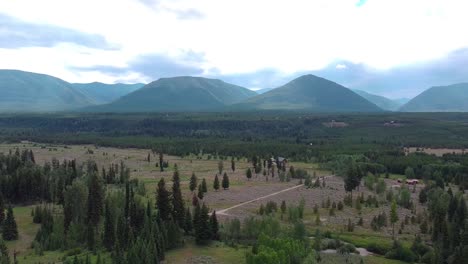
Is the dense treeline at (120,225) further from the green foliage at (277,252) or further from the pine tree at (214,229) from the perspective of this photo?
the green foliage at (277,252)

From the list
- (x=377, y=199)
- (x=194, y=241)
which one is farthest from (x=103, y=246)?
(x=377, y=199)

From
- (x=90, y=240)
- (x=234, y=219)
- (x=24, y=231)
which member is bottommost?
(x=24, y=231)

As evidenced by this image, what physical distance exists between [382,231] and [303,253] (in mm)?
29101

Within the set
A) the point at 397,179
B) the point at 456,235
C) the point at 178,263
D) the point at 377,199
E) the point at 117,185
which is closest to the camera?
the point at 178,263

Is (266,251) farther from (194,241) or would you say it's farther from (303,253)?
(194,241)

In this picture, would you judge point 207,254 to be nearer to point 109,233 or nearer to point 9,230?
point 109,233

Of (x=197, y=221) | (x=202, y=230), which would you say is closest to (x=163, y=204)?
(x=197, y=221)

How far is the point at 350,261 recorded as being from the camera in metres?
66.8

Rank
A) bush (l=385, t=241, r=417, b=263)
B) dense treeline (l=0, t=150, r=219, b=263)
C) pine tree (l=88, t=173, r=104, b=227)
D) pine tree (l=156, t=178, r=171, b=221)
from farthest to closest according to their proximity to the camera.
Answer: pine tree (l=88, t=173, r=104, b=227)
pine tree (l=156, t=178, r=171, b=221)
bush (l=385, t=241, r=417, b=263)
dense treeline (l=0, t=150, r=219, b=263)

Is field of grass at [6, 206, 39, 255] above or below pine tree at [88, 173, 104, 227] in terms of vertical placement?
→ below

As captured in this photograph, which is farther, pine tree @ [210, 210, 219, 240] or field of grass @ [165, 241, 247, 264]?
pine tree @ [210, 210, 219, 240]

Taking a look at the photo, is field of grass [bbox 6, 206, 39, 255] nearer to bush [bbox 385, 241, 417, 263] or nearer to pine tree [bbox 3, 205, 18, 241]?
pine tree [bbox 3, 205, 18, 241]

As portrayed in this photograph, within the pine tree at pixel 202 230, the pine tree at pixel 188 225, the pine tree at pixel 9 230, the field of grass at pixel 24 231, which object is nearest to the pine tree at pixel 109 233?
the pine tree at pixel 188 225

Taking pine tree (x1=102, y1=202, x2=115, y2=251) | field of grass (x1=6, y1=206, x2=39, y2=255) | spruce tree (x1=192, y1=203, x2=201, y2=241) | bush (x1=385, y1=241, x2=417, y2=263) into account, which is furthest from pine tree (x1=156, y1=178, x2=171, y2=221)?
bush (x1=385, y1=241, x2=417, y2=263)
